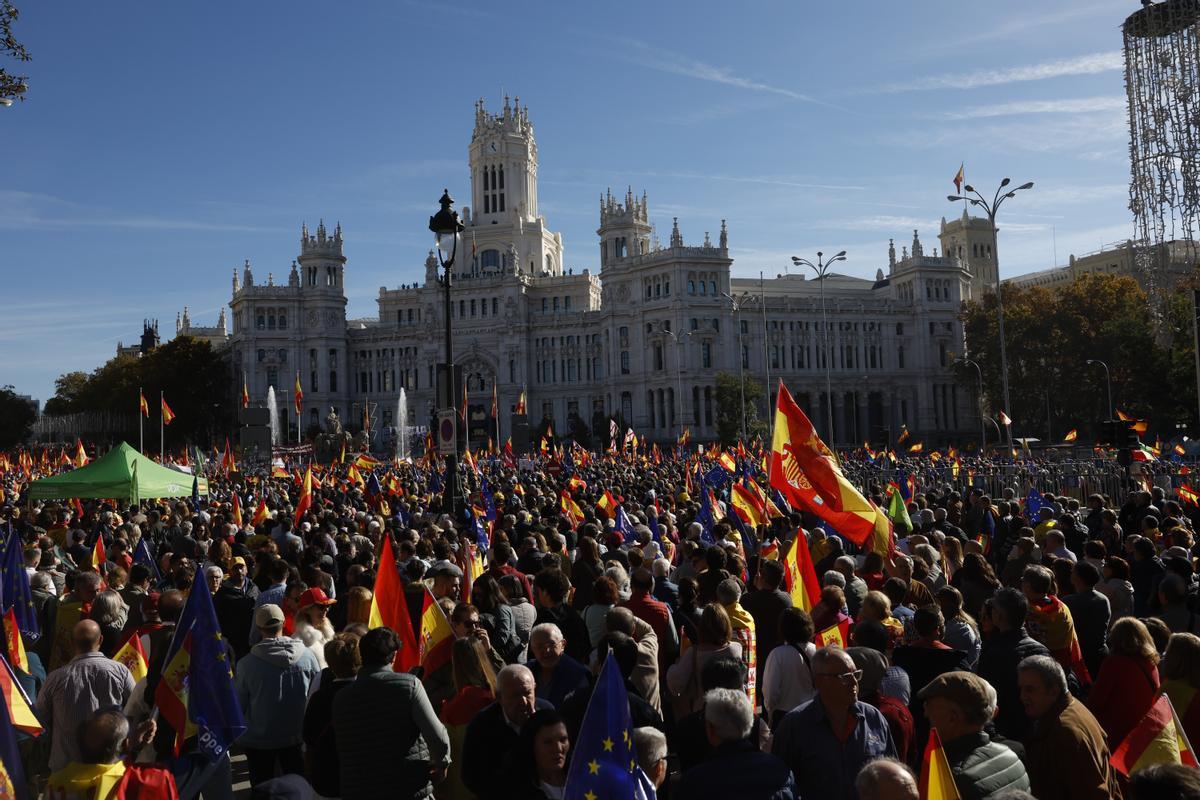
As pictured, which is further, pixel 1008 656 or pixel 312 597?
pixel 312 597

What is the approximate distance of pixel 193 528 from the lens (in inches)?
669

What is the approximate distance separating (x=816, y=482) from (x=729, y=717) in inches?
296

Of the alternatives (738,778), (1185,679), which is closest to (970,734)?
(738,778)

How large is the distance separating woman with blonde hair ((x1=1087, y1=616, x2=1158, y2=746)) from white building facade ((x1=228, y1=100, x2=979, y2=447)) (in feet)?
259

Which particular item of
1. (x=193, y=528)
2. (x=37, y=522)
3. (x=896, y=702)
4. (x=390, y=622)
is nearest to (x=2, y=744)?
(x=390, y=622)

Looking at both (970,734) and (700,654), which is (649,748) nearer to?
(970,734)

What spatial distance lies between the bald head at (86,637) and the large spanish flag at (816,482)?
755cm

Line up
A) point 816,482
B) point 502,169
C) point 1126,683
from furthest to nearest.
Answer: point 502,169 < point 816,482 < point 1126,683

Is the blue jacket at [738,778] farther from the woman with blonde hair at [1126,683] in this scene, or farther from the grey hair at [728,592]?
the grey hair at [728,592]

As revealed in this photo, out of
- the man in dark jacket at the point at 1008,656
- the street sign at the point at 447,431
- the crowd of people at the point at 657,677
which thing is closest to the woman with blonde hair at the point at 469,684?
the crowd of people at the point at 657,677

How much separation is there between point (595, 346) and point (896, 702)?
91.5 meters

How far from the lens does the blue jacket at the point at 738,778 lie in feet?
16.3

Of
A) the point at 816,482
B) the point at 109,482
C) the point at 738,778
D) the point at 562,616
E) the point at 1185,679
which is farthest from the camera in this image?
the point at 109,482

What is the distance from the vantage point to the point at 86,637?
23.1ft
